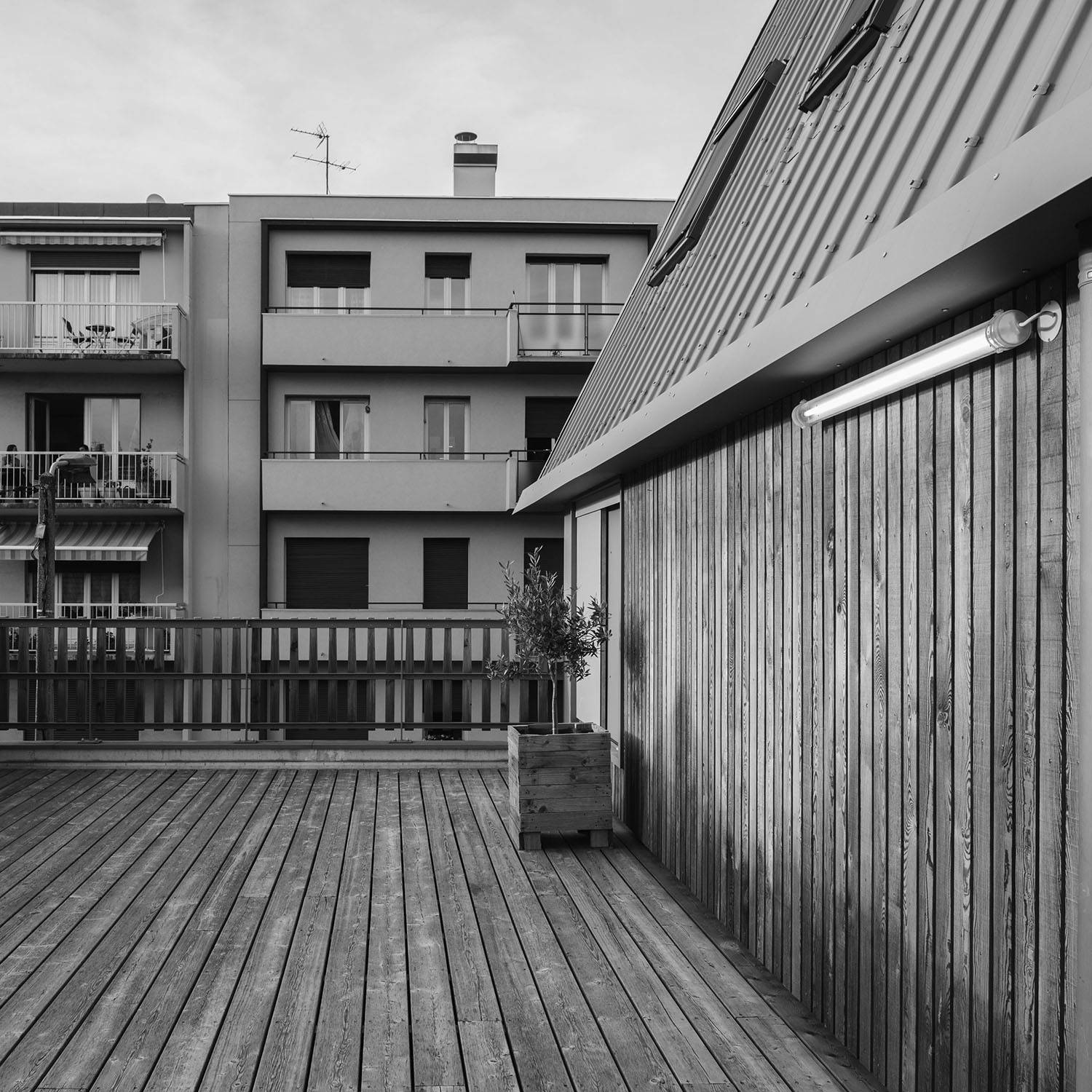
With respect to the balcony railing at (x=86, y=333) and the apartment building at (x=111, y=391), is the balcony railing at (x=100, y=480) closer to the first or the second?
the apartment building at (x=111, y=391)

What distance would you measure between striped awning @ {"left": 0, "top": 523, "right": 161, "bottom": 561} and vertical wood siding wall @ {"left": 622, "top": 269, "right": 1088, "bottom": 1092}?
15522mm

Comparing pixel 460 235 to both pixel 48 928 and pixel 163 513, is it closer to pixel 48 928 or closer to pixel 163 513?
pixel 163 513

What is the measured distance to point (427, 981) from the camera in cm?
389

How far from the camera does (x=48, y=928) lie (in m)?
4.48

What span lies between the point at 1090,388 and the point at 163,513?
18.3 m

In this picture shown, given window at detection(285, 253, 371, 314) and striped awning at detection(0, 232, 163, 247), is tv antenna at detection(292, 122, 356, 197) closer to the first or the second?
window at detection(285, 253, 371, 314)

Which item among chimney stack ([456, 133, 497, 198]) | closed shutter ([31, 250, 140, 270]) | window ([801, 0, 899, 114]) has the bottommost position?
window ([801, 0, 899, 114])

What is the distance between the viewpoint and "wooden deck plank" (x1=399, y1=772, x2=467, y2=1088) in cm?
321

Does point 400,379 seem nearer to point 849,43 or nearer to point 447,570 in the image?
point 447,570

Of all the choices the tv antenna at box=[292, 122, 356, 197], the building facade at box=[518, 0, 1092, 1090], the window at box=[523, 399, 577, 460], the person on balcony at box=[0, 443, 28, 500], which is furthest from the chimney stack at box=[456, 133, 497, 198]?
the building facade at box=[518, 0, 1092, 1090]

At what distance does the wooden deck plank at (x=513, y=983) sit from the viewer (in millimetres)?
3203

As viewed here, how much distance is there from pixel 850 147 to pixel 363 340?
51.1ft

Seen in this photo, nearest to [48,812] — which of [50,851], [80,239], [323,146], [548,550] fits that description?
[50,851]

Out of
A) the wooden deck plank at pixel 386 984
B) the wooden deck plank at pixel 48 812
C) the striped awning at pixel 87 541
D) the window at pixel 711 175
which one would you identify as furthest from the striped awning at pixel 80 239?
the wooden deck plank at pixel 386 984
